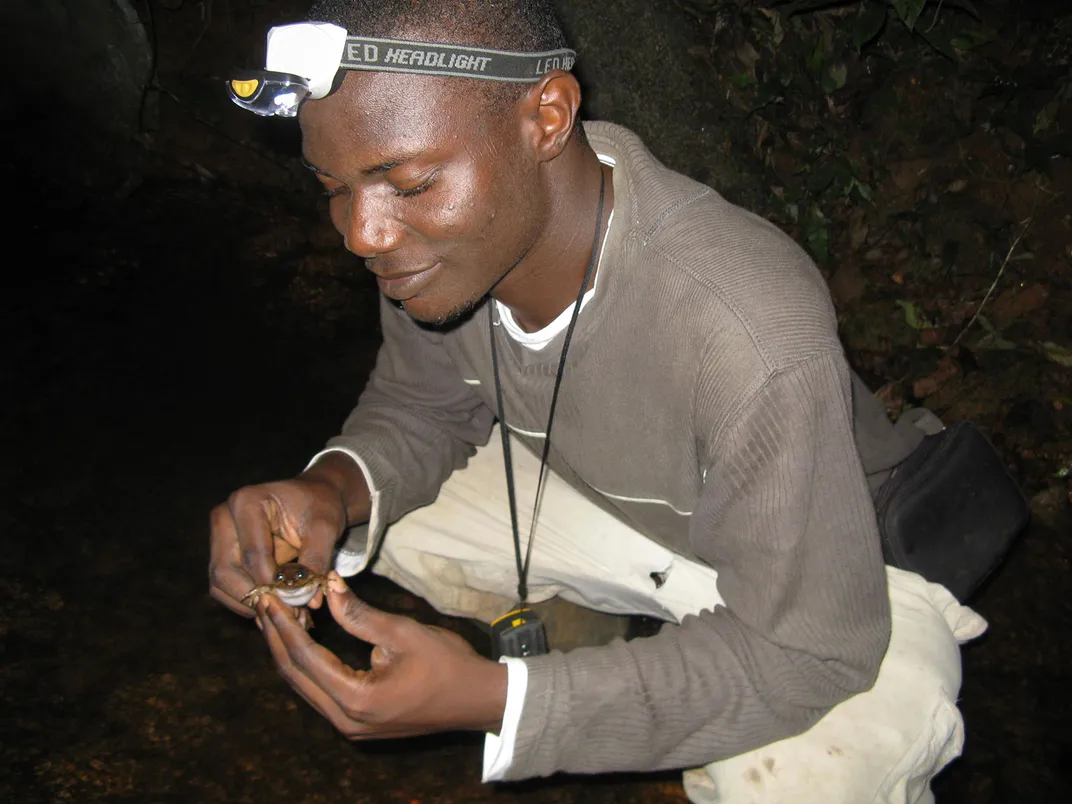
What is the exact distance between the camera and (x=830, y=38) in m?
4.20

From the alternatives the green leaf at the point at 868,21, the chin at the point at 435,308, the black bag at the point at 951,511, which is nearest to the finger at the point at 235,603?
the chin at the point at 435,308

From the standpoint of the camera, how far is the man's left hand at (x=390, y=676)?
4.80 feet

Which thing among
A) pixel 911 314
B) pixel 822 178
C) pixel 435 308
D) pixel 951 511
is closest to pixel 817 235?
pixel 822 178

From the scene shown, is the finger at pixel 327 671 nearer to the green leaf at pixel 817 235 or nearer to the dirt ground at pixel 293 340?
the dirt ground at pixel 293 340

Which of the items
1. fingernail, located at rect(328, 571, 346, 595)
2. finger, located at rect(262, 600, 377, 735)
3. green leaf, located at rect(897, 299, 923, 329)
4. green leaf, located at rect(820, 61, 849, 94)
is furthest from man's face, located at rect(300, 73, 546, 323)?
green leaf, located at rect(820, 61, 849, 94)

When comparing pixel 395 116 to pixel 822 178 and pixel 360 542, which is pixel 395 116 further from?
pixel 822 178

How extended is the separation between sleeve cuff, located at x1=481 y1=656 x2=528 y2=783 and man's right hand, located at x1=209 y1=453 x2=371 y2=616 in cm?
46

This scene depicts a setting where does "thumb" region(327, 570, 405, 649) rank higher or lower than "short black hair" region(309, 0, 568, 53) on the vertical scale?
lower

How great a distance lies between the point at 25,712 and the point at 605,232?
1988 mm

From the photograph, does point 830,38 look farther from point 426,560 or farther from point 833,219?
point 426,560

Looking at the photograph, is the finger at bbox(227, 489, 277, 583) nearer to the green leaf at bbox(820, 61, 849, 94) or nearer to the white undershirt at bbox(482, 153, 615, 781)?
the white undershirt at bbox(482, 153, 615, 781)

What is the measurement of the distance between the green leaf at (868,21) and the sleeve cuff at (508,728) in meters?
3.57

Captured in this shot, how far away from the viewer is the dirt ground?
2.38m

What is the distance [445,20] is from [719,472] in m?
0.89
